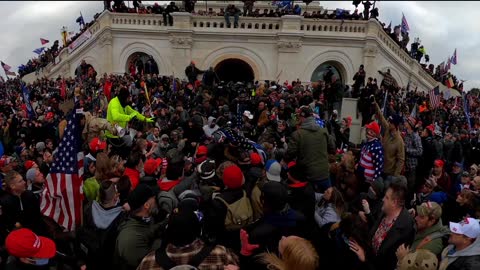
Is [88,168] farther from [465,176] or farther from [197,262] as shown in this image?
[465,176]

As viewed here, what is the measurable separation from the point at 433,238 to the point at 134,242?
3.01 meters

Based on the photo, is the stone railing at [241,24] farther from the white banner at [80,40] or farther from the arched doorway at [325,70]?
the white banner at [80,40]

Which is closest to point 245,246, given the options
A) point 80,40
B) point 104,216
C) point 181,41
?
point 104,216

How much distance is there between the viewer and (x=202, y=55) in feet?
84.3

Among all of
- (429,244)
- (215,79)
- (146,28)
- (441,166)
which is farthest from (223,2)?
(429,244)

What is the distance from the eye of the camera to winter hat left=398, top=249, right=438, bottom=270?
3.24m

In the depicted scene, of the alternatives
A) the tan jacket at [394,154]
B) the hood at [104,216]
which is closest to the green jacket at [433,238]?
the tan jacket at [394,154]

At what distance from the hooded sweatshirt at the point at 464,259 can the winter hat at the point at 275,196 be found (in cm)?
151

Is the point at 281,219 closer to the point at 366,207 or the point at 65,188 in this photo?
the point at 366,207

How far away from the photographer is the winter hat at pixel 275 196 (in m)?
3.99

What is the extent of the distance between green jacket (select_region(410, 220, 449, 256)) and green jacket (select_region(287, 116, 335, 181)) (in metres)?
2.18

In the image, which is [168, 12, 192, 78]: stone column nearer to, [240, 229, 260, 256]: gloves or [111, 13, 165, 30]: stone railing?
[111, 13, 165, 30]: stone railing

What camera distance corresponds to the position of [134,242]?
395cm

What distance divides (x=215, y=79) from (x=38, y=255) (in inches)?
624
